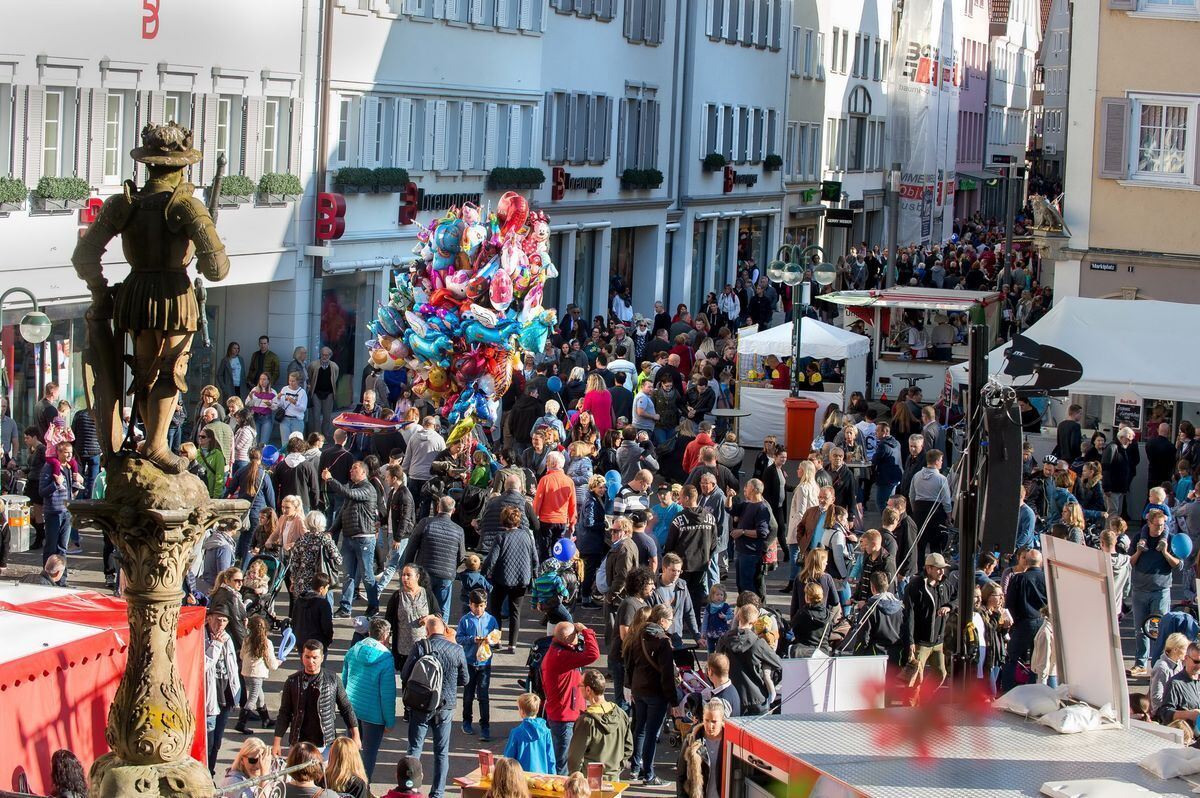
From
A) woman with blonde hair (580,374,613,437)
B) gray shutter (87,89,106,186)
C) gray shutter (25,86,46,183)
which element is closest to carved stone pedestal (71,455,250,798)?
woman with blonde hair (580,374,613,437)

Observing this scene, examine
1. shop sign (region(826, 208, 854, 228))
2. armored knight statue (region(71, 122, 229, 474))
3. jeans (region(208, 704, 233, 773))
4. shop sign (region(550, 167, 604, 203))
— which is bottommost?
jeans (region(208, 704, 233, 773))

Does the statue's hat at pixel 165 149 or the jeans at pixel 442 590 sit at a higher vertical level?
the statue's hat at pixel 165 149

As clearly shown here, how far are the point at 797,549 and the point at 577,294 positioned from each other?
955 inches

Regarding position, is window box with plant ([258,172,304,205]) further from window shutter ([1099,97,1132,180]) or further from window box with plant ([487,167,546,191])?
window shutter ([1099,97,1132,180])

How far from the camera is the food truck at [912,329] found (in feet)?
112

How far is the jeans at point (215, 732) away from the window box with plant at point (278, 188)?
1751cm

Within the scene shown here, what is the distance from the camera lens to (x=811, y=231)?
205 ft

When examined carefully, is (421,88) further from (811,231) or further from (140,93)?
(811,231)

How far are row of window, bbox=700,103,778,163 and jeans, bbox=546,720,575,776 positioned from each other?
37.0 meters

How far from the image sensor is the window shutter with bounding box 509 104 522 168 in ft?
131

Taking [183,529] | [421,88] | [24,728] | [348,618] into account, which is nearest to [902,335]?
[421,88]

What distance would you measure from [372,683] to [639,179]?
3296cm

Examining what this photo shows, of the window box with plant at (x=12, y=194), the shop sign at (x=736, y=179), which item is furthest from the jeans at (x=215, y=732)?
the shop sign at (x=736, y=179)

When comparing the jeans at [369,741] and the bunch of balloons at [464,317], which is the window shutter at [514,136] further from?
the jeans at [369,741]
